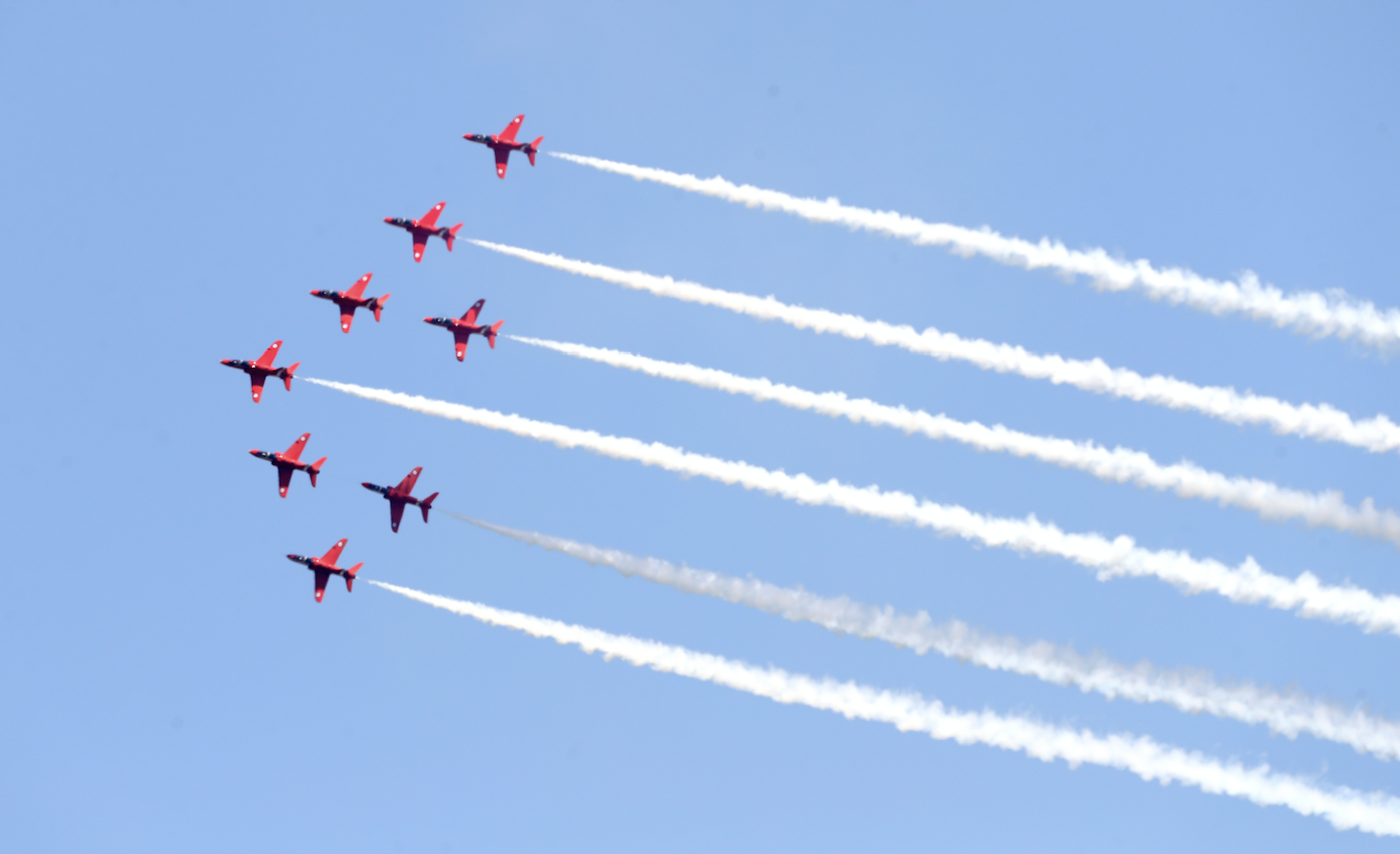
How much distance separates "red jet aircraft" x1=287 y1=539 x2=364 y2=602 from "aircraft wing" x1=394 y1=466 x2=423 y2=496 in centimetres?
539

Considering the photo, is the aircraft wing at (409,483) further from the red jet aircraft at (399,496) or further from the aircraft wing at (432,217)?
the aircraft wing at (432,217)

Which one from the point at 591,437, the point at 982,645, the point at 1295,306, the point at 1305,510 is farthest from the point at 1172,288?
the point at 591,437

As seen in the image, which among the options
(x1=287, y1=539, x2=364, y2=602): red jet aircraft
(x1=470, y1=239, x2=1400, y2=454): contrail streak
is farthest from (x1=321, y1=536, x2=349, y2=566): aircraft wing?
(x1=470, y1=239, x2=1400, y2=454): contrail streak

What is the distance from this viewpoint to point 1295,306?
59281 mm

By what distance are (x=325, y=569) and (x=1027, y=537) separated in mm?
34982

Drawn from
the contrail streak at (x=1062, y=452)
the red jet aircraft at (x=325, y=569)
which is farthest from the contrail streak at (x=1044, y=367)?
the red jet aircraft at (x=325, y=569)

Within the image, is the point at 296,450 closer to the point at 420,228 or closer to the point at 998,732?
the point at 420,228

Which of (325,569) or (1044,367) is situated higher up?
(1044,367)

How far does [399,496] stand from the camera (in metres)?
70.5

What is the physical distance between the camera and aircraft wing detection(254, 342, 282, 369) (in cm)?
7475

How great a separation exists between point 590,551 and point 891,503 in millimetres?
12196

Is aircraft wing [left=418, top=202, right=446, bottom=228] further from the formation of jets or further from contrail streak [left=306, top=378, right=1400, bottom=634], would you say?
contrail streak [left=306, top=378, right=1400, bottom=634]

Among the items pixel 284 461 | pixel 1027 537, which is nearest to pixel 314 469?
pixel 284 461

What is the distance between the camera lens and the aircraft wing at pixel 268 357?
2943 inches
